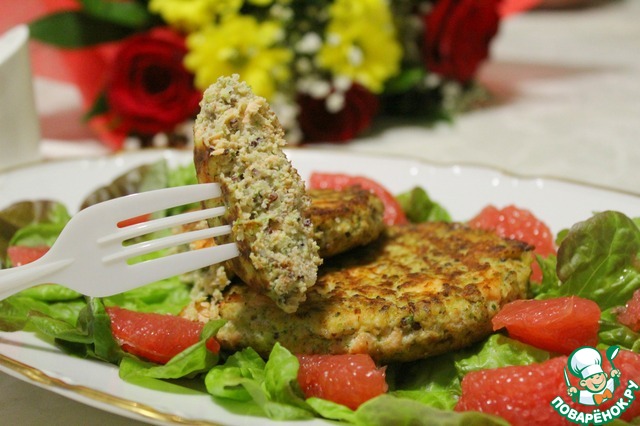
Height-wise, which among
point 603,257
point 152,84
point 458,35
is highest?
point 458,35

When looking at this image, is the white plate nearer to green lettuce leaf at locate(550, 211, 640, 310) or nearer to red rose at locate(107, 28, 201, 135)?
green lettuce leaf at locate(550, 211, 640, 310)

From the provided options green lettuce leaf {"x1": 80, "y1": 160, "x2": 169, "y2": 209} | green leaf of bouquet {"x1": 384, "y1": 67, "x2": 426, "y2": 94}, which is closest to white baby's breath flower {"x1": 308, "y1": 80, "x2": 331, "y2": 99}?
green leaf of bouquet {"x1": 384, "y1": 67, "x2": 426, "y2": 94}

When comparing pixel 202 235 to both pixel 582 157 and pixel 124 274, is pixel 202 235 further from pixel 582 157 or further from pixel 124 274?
pixel 582 157

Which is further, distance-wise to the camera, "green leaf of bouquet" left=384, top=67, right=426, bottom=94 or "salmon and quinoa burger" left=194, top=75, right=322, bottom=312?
"green leaf of bouquet" left=384, top=67, right=426, bottom=94

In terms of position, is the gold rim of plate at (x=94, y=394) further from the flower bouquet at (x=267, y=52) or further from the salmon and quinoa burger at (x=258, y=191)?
the flower bouquet at (x=267, y=52)

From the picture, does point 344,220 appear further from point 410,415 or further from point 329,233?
point 410,415

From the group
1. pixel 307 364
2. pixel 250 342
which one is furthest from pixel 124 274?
pixel 307 364

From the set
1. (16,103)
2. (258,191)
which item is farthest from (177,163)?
(258,191)
